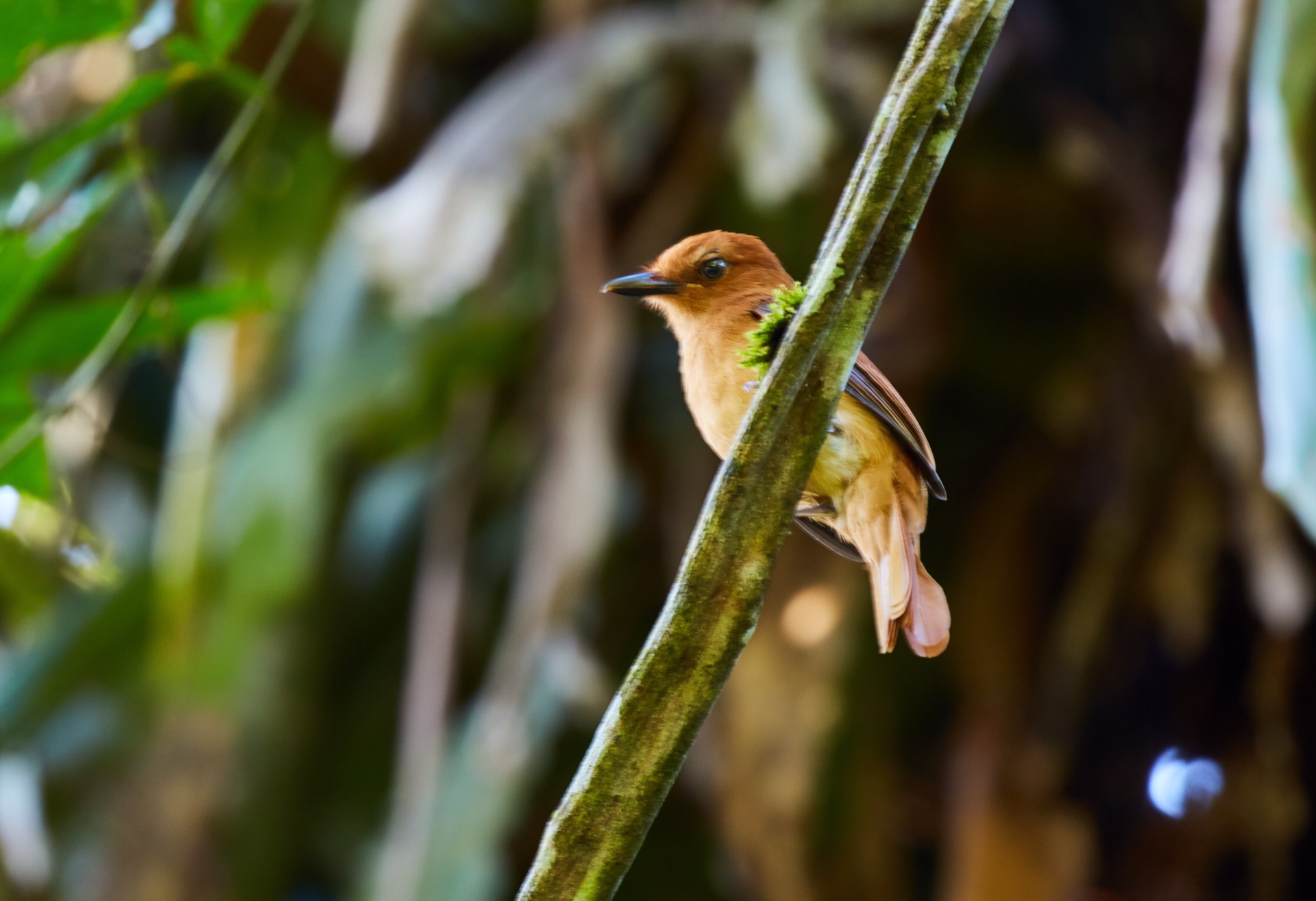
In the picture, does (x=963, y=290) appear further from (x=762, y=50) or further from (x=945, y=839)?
(x=945, y=839)

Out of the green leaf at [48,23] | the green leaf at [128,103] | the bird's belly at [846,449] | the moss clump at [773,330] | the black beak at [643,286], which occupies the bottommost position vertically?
the bird's belly at [846,449]

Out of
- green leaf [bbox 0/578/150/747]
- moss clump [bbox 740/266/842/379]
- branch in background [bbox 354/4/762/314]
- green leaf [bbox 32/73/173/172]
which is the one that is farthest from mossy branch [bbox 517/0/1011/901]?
green leaf [bbox 0/578/150/747]

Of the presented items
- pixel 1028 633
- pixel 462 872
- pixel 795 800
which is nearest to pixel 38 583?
pixel 462 872

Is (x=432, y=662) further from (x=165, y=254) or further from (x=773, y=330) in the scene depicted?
(x=773, y=330)

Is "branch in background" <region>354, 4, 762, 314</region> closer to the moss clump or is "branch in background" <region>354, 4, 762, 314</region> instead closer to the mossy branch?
the moss clump

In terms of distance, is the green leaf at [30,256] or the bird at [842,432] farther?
the green leaf at [30,256]

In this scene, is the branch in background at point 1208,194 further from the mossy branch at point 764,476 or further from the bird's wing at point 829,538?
the mossy branch at point 764,476

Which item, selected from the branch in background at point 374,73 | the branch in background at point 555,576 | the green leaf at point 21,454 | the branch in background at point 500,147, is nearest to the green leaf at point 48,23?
the green leaf at point 21,454
